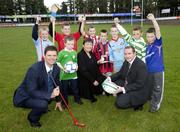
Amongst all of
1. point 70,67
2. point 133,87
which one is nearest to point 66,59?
point 70,67

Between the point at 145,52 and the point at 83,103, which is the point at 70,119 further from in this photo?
the point at 145,52

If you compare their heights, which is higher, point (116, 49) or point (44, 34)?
point (44, 34)

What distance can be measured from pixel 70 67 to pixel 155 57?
1.91 meters

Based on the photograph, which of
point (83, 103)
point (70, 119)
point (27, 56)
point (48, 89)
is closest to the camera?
point (48, 89)

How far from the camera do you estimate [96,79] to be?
6844 millimetres

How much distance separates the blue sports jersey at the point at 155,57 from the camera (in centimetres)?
554

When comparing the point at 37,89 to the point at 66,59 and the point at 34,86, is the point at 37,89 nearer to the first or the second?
the point at 34,86

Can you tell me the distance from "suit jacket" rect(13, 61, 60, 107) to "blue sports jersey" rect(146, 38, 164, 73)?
2210mm

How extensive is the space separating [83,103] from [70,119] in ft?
3.43

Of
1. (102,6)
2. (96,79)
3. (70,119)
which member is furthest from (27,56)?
(102,6)

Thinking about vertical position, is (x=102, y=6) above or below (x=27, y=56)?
above

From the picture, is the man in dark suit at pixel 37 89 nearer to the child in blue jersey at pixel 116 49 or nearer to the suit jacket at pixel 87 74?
the suit jacket at pixel 87 74

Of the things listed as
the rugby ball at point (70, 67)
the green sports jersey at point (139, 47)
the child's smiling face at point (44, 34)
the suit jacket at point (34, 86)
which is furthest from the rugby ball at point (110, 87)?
the child's smiling face at point (44, 34)

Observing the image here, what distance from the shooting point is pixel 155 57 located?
18.4 feet
